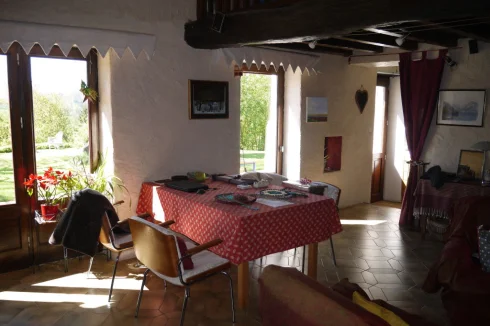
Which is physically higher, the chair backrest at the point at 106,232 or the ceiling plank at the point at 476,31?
the ceiling plank at the point at 476,31

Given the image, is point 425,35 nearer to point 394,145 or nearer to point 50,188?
point 394,145

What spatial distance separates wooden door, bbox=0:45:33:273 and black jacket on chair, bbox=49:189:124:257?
74cm

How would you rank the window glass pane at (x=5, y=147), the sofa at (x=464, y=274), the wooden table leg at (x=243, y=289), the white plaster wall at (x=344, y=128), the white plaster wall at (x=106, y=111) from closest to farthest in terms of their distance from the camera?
the sofa at (x=464, y=274)
the wooden table leg at (x=243, y=289)
the window glass pane at (x=5, y=147)
the white plaster wall at (x=106, y=111)
the white plaster wall at (x=344, y=128)

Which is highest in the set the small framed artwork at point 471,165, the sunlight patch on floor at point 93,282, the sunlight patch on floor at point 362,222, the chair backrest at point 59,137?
the chair backrest at point 59,137

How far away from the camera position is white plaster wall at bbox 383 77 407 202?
731 cm

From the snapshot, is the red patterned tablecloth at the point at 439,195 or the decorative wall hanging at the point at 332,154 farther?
the decorative wall hanging at the point at 332,154

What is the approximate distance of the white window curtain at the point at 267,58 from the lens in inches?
189

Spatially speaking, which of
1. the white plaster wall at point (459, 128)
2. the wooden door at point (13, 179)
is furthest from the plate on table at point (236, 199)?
the white plaster wall at point (459, 128)

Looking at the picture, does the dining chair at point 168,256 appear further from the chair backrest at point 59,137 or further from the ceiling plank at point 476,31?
the ceiling plank at point 476,31

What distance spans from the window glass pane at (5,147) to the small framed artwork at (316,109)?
3774 millimetres

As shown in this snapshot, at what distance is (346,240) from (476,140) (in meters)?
2.16

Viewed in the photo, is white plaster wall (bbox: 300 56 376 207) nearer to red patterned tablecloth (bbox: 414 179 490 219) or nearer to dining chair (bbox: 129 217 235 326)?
red patterned tablecloth (bbox: 414 179 490 219)

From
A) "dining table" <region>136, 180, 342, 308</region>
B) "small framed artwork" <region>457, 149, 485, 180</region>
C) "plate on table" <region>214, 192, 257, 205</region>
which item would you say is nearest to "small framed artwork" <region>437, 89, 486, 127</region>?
"small framed artwork" <region>457, 149, 485, 180</region>

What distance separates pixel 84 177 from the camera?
4328mm
